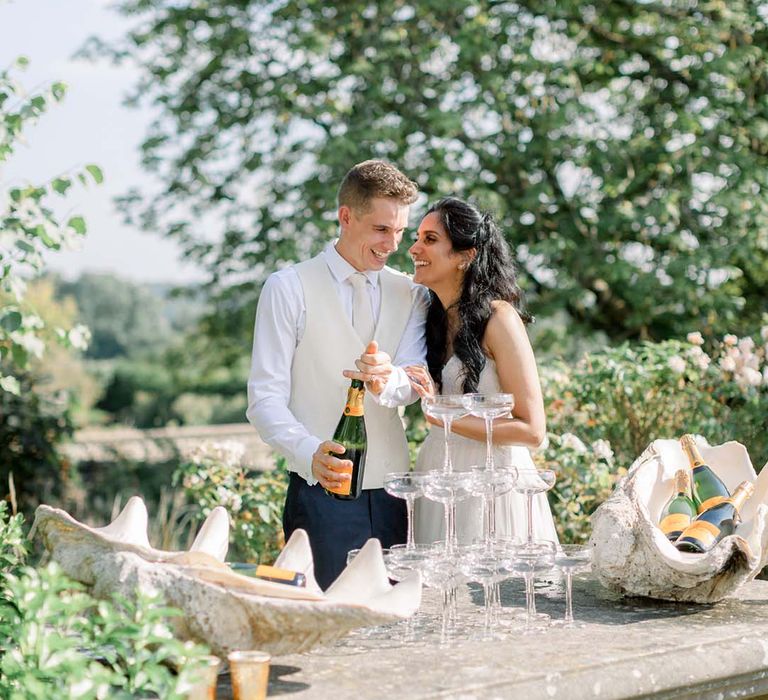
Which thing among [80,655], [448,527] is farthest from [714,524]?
[80,655]

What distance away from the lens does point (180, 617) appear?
79.3 inches

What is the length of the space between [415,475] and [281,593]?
0.57m

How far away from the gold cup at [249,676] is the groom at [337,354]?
4.32 ft

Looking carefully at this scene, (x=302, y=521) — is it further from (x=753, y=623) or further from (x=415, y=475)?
(x=753, y=623)

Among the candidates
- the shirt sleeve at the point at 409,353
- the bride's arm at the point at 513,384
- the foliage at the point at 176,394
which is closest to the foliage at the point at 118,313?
the foliage at the point at 176,394

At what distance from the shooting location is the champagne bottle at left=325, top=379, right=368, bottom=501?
316 centimetres

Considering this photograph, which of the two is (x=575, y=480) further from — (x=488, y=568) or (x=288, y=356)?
(x=488, y=568)

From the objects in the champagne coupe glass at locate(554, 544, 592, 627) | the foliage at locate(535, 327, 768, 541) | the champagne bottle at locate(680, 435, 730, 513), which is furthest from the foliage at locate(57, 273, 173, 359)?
the champagne coupe glass at locate(554, 544, 592, 627)

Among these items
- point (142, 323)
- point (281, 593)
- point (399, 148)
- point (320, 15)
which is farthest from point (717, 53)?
point (142, 323)

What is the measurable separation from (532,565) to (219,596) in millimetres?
785

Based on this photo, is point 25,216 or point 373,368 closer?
point 373,368

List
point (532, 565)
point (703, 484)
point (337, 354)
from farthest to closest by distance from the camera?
point (337, 354), point (703, 484), point (532, 565)

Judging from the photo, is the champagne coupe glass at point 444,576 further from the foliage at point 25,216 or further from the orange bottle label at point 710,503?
the foliage at point 25,216

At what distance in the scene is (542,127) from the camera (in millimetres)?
9508
